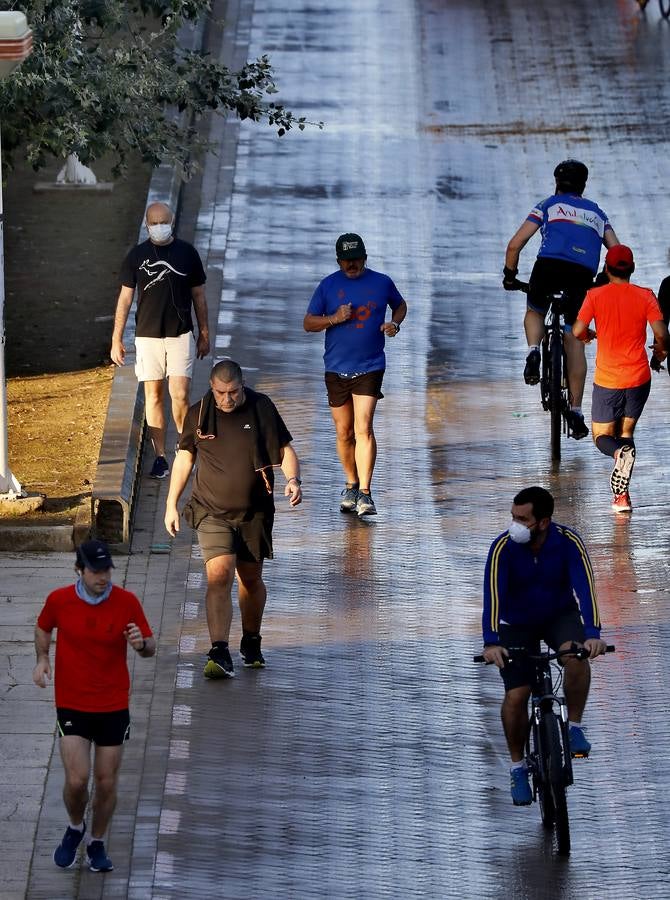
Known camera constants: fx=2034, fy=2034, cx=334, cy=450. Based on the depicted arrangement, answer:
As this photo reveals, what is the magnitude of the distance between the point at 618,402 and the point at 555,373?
1103 mm

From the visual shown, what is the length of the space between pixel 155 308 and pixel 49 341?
426cm

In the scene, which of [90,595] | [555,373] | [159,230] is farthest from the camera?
[555,373]

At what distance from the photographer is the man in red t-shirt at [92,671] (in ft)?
30.6

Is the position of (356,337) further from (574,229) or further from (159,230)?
(574,229)

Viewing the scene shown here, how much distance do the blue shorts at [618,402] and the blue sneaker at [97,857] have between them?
6.07 meters

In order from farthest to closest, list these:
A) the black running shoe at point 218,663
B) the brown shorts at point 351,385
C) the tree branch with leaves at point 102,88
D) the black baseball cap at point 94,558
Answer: the tree branch with leaves at point 102,88 < the brown shorts at point 351,385 < the black running shoe at point 218,663 < the black baseball cap at point 94,558

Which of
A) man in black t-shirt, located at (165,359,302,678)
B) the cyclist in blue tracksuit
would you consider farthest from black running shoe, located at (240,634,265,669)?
the cyclist in blue tracksuit

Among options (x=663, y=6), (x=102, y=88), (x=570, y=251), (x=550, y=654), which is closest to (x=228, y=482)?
(x=550, y=654)

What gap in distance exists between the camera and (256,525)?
11.6 metres

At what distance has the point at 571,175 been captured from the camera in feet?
Answer: 50.4

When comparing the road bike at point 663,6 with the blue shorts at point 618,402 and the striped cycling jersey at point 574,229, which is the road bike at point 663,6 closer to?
the striped cycling jersey at point 574,229

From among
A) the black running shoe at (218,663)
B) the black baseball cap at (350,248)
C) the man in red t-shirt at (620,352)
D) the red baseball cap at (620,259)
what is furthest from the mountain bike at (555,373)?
the black running shoe at (218,663)

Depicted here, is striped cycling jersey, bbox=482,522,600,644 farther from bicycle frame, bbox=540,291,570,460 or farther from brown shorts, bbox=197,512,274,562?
bicycle frame, bbox=540,291,570,460

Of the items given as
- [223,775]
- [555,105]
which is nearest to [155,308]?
[223,775]
